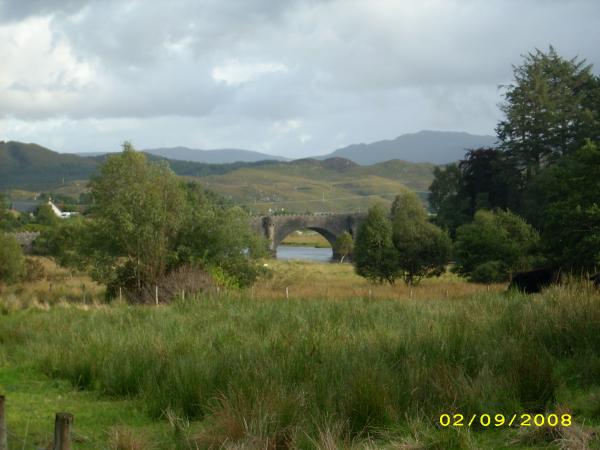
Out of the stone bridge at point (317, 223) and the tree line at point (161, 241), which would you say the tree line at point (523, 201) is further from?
the stone bridge at point (317, 223)

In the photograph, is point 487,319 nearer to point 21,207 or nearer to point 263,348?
point 263,348

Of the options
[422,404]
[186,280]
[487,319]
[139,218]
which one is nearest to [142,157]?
[139,218]

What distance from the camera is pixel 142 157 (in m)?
42.1

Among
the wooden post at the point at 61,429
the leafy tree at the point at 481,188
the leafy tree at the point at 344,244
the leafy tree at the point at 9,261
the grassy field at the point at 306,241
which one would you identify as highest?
the leafy tree at the point at 481,188

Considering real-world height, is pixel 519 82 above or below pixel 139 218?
above

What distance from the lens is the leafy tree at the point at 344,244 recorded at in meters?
→ 95.3

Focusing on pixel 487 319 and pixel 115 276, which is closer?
pixel 487 319

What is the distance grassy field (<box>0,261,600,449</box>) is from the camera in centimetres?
640

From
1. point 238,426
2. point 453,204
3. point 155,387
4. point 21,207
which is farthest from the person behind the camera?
point 21,207

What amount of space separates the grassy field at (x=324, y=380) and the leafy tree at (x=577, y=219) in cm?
1435

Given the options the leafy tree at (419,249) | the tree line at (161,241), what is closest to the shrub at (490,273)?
the leafy tree at (419,249)

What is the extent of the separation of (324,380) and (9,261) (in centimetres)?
3446

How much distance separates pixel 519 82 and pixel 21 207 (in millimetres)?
124128

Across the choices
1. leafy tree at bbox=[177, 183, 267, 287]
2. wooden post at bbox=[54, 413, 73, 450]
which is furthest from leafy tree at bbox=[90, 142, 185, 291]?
wooden post at bbox=[54, 413, 73, 450]
